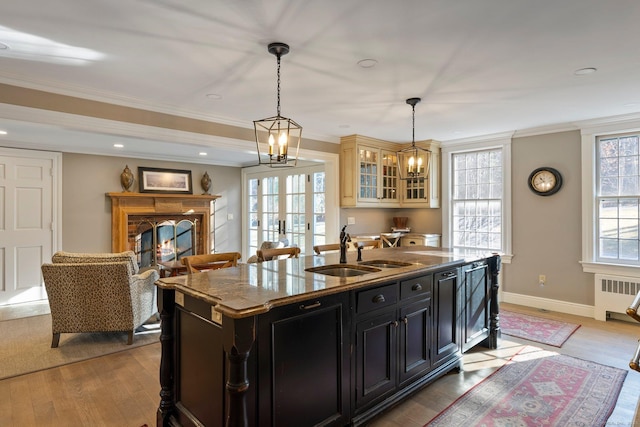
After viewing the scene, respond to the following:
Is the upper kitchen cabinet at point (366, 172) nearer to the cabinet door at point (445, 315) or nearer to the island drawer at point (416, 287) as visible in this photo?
the cabinet door at point (445, 315)

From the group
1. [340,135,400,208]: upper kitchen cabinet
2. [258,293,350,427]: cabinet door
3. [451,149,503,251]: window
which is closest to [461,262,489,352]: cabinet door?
[258,293,350,427]: cabinet door

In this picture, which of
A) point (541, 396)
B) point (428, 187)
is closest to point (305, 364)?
point (541, 396)

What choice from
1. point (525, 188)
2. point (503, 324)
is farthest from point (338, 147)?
point (503, 324)

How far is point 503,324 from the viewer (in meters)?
4.24

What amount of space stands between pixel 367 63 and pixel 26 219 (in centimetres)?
560

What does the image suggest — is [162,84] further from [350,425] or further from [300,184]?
[300,184]

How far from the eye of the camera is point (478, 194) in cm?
566

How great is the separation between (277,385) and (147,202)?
554cm

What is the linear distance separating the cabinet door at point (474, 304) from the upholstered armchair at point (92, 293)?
3.17m

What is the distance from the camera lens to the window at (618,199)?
4352mm

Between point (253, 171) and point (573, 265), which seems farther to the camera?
point (253, 171)

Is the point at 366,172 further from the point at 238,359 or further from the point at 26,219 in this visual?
the point at 26,219

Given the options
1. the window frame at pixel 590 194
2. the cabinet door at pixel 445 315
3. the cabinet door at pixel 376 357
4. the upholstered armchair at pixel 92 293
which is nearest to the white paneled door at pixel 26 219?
the upholstered armchair at pixel 92 293

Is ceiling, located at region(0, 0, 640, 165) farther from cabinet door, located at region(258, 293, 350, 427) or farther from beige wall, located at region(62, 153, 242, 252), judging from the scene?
beige wall, located at region(62, 153, 242, 252)
